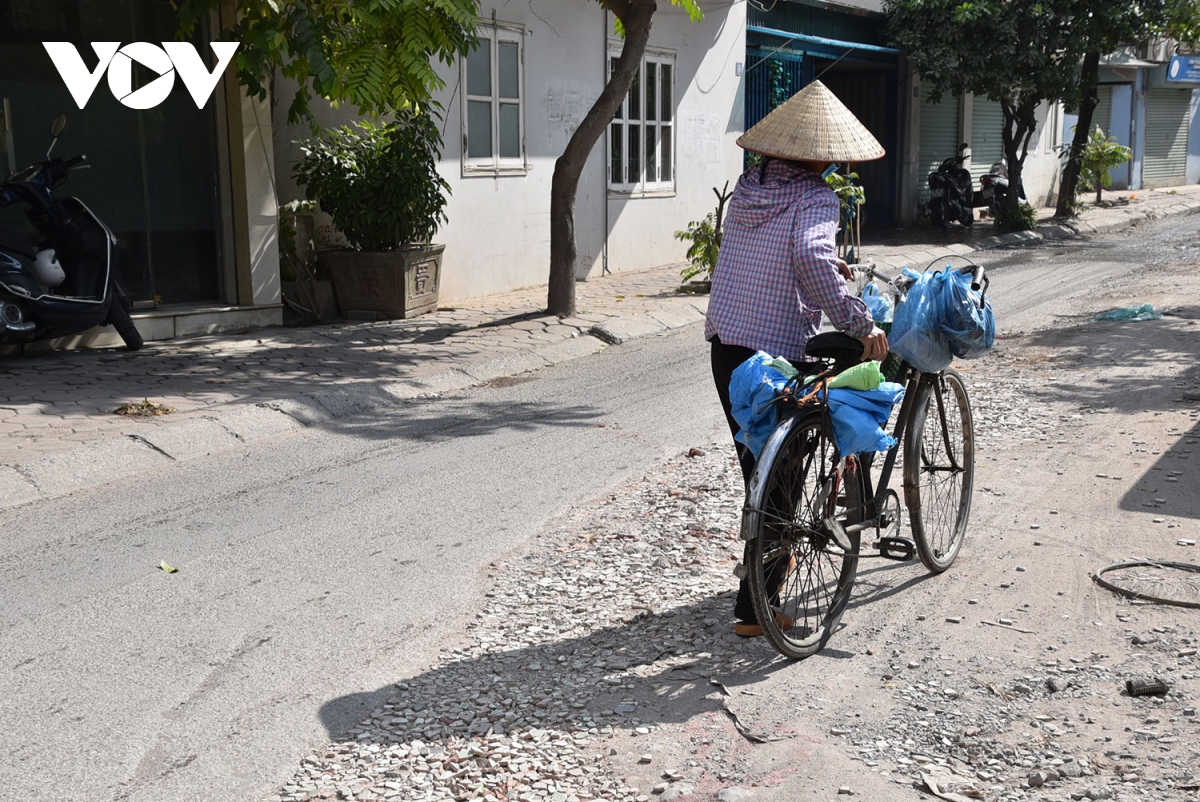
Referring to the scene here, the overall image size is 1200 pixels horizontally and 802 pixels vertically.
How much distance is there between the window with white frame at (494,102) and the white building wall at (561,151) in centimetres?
12

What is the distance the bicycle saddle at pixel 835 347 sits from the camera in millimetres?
3982

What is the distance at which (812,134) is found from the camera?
398cm

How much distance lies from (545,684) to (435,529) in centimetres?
183

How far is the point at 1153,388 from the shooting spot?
325 inches

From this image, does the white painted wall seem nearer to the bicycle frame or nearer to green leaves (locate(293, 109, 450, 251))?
green leaves (locate(293, 109, 450, 251))

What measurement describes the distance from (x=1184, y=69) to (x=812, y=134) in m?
35.4

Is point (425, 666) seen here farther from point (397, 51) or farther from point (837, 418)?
point (397, 51)

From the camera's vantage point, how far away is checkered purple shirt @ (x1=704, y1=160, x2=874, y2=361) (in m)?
Result: 3.90

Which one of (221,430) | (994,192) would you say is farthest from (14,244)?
(994,192)

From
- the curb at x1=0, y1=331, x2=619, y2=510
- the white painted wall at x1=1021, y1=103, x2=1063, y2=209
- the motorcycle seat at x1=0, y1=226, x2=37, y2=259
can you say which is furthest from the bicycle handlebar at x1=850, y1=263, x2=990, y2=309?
the white painted wall at x1=1021, y1=103, x2=1063, y2=209

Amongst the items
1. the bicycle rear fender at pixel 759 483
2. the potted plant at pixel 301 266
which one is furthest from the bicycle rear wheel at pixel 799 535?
the potted plant at pixel 301 266

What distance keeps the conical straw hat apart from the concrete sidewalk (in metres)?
4.25

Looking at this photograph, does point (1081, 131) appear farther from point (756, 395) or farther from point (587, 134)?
point (756, 395)

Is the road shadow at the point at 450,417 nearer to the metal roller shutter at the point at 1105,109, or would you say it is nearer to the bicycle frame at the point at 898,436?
the bicycle frame at the point at 898,436
